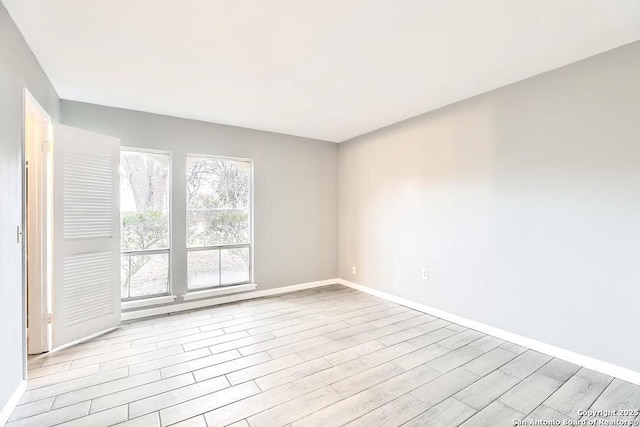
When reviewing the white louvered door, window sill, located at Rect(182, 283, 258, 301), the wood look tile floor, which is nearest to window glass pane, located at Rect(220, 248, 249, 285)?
window sill, located at Rect(182, 283, 258, 301)

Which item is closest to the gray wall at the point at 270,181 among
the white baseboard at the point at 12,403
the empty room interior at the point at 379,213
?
the empty room interior at the point at 379,213

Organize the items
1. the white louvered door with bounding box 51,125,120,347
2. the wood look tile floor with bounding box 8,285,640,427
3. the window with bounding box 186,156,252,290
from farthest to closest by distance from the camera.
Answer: the window with bounding box 186,156,252,290 → the white louvered door with bounding box 51,125,120,347 → the wood look tile floor with bounding box 8,285,640,427

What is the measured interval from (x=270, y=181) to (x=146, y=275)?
6.70 ft

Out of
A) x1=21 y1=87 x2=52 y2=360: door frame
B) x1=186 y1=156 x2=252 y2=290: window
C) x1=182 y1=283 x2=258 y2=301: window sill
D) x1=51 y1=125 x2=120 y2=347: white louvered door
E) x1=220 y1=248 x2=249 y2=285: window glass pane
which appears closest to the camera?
x1=21 y1=87 x2=52 y2=360: door frame

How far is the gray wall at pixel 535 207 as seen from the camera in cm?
222

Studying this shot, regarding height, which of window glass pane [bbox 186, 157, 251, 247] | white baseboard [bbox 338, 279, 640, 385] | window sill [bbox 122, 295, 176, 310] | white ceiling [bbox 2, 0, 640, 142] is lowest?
white baseboard [bbox 338, 279, 640, 385]

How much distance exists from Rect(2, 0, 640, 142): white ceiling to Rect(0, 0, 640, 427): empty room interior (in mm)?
21

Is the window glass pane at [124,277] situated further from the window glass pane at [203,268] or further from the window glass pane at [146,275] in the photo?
the window glass pane at [203,268]

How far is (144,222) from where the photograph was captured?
3.65m

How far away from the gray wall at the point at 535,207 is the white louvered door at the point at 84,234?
336 cm

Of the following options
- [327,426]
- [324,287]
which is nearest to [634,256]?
[327,426]

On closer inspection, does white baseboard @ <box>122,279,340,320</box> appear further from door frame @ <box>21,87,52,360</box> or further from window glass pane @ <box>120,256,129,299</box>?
door frame @ <box>21,87,52,360</box>

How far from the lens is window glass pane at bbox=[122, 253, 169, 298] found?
3576mm

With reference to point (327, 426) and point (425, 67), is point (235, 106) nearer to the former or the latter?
point (425, 67)
